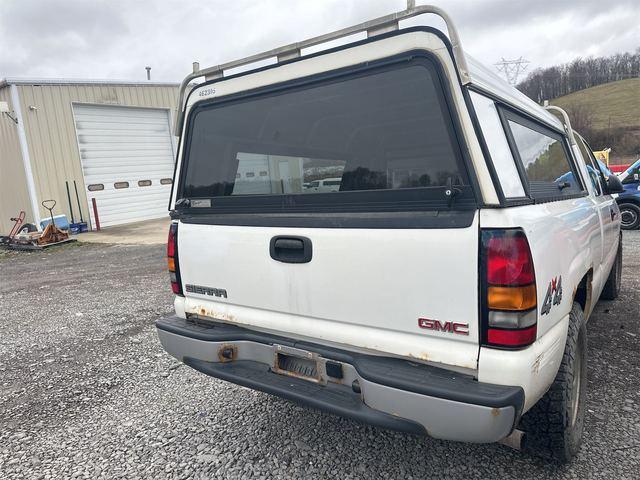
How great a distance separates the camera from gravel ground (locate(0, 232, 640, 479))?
8.00ft

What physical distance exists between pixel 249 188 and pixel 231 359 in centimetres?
98

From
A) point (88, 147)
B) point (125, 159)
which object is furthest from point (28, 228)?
point (125, 159)

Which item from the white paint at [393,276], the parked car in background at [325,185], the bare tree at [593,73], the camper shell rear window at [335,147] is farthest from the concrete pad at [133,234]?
the bare tree at [593,73]

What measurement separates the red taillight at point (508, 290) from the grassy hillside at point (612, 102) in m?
64.1

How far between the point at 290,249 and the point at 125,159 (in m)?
15.4

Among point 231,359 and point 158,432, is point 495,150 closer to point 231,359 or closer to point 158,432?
point 231,359

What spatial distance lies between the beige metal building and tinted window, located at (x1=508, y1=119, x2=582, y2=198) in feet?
48.2

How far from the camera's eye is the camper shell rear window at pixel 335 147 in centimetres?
196

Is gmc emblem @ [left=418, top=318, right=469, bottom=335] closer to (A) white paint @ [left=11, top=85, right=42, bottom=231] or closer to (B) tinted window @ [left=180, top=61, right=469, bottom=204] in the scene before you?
(B) tinted window @ [left=180, top=61, right=469, bottom=204]

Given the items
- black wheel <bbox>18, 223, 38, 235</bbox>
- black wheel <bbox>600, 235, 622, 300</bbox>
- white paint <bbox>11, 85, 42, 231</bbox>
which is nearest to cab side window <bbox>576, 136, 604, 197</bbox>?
black wheel <bbox>600, 235, 622, 300</bbox>

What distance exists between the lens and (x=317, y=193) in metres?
2.30

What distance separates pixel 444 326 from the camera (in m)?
1.93

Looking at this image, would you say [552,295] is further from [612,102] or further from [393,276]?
[612,102]

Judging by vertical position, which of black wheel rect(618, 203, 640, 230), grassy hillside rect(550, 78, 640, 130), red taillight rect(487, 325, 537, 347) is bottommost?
black wheel rect(618, 203, 640, 230)
